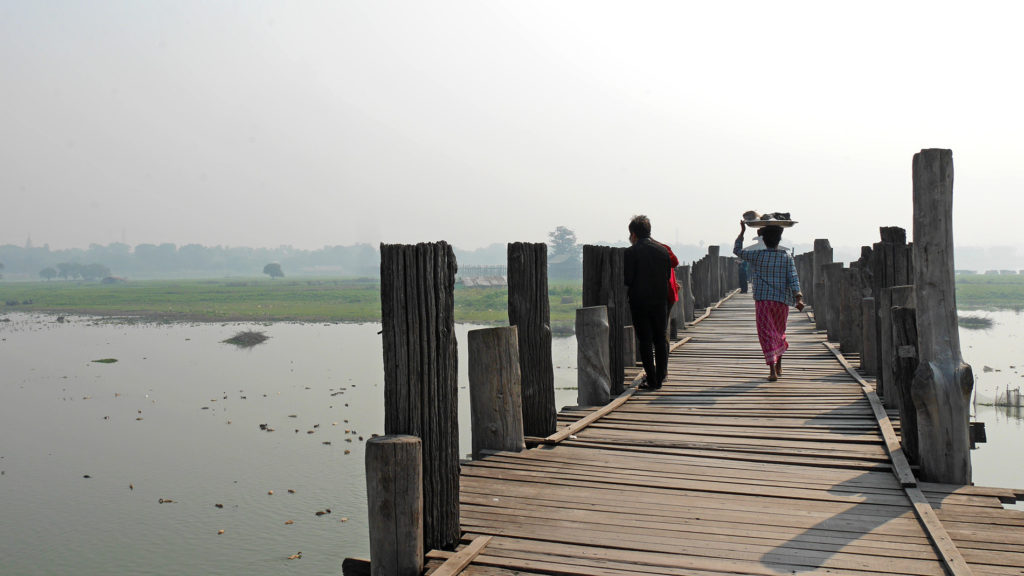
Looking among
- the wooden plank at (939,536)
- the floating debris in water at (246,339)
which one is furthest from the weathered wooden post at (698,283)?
the floating debris in water at (246,339)

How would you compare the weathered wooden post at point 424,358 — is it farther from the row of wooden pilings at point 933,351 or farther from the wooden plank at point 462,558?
the row of wooden pilings at point 933,351

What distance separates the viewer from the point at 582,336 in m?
7.46

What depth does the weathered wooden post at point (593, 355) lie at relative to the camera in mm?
7398

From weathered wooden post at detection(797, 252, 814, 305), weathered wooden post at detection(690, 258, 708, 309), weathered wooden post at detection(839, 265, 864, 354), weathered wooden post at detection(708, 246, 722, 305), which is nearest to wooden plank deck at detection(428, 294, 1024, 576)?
weathered wooden post at detection(839, 265, 864, 354)

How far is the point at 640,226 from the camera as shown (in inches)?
319

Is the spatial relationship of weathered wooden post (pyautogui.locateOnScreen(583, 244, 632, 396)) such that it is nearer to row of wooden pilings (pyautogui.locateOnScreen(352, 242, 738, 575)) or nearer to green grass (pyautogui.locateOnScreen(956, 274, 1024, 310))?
row of wooden pilings (pyautogui.locateOnScreen(352, 242, 738, 575))

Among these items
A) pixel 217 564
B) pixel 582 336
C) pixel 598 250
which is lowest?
pixel 217 564

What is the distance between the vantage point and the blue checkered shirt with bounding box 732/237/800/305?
28.0 ft

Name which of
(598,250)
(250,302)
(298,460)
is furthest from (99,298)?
(598,250)

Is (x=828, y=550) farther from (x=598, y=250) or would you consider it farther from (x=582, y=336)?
(x=598, y=250)

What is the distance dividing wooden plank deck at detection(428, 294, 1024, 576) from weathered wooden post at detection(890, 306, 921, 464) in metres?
0.21

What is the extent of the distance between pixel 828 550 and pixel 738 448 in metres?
2.13

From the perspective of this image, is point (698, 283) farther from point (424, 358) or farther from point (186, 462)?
point (424, 358)

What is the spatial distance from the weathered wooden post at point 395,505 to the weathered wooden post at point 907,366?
11.0ft
